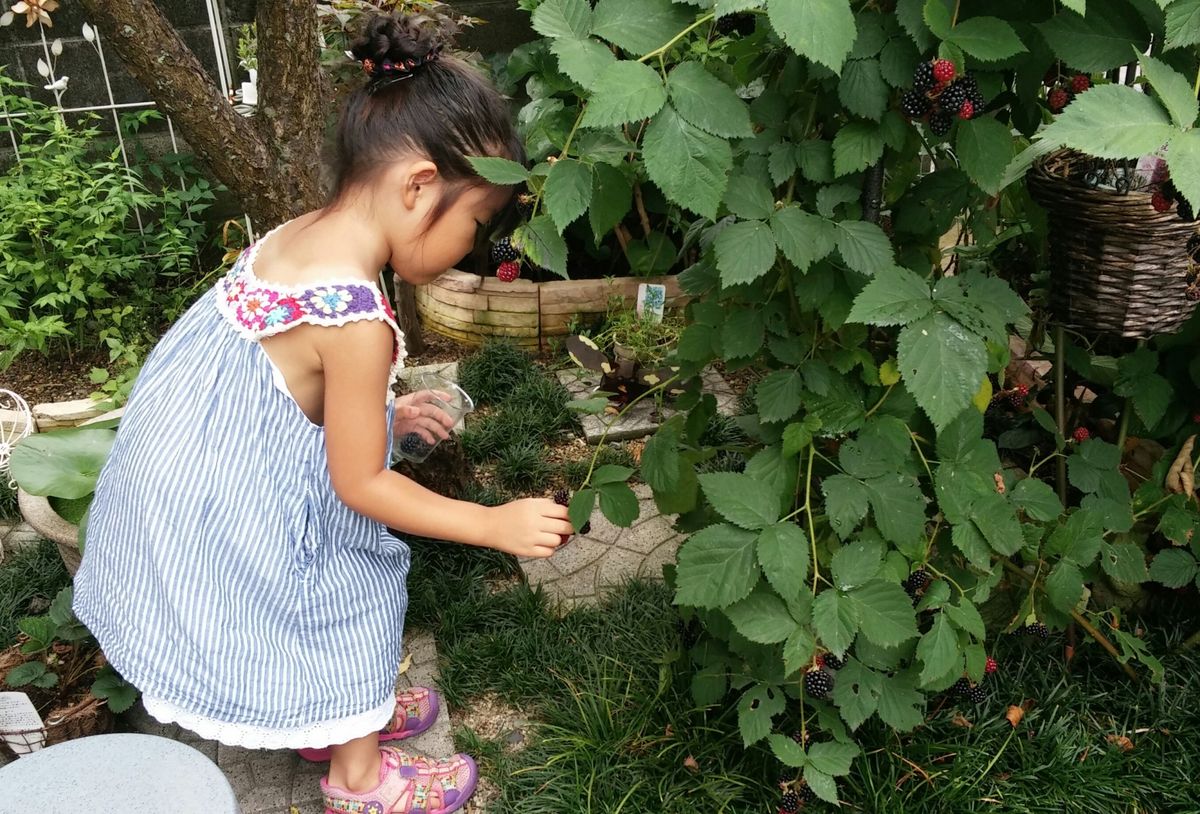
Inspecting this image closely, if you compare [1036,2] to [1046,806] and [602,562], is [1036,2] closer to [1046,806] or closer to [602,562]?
[1046,806]

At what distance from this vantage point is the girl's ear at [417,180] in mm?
1500

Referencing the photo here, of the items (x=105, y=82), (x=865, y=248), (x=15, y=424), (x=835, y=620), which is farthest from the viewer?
(x=105, y=82)

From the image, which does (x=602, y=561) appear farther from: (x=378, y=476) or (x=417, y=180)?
(x=417, y=180)

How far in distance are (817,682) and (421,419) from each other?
3.33ft

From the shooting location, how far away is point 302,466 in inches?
65.0

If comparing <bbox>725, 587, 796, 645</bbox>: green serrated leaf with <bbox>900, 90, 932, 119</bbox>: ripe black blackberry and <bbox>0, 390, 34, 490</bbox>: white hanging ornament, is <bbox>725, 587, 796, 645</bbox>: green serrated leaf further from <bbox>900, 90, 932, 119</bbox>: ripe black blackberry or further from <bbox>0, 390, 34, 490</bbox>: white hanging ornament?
<bbox>0, 390, 34, 490</bbox>: white hanging ornament

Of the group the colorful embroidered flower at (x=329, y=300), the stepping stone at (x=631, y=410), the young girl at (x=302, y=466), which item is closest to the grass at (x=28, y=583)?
the young girl at (x=302, y=466)

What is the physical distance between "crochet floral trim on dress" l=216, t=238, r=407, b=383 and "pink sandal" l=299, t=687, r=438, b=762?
883 mm

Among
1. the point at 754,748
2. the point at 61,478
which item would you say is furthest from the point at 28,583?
the point at 754,748

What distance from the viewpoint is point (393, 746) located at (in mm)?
2064

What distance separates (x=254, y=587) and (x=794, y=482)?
3.26ft

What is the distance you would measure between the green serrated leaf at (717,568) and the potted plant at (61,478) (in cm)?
145

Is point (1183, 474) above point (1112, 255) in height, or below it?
below

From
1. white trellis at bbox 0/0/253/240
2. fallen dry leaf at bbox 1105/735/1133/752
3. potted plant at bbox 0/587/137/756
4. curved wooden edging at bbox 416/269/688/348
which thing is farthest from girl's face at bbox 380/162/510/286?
white trellis at bbox 0/0/253/240
